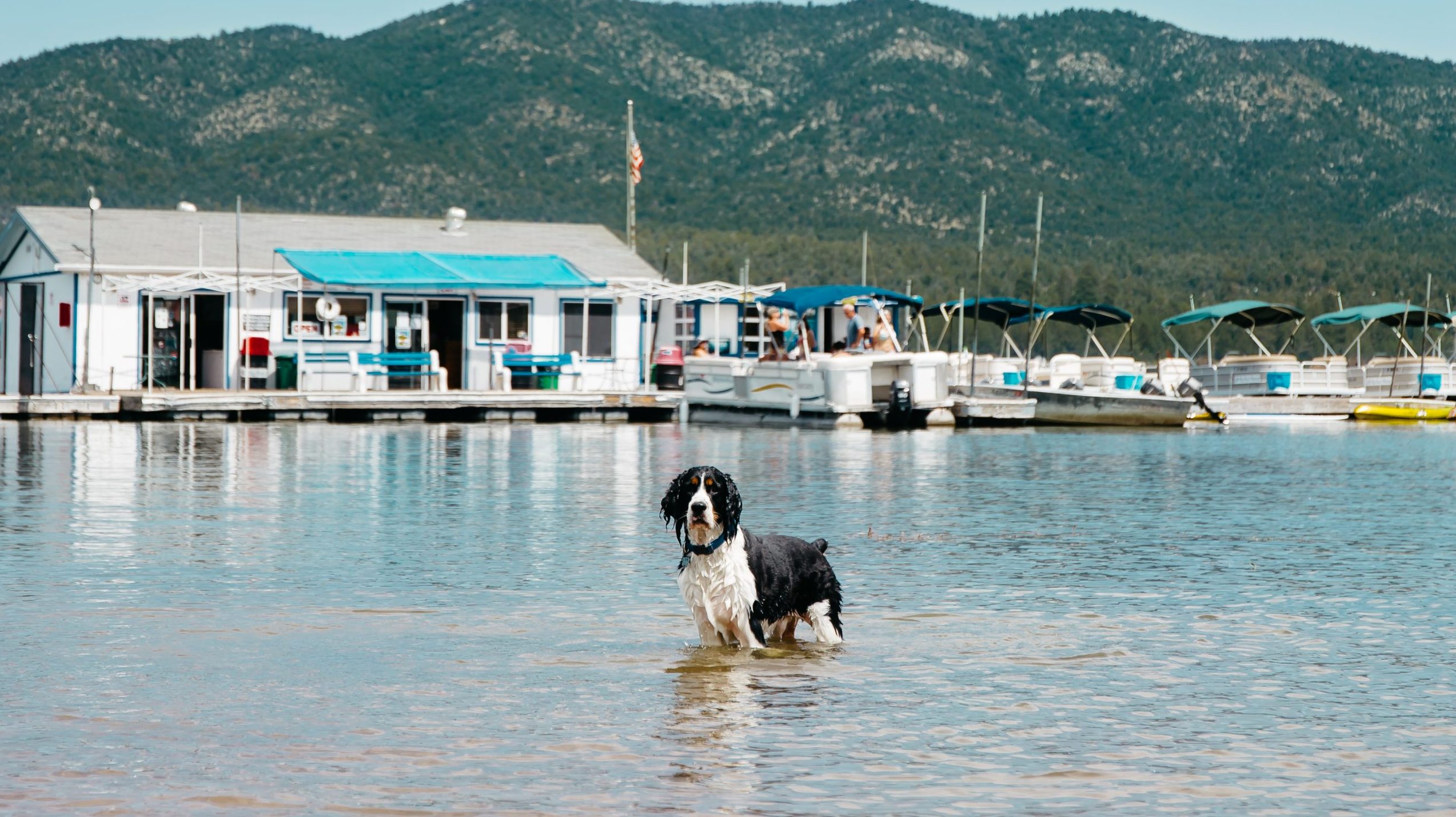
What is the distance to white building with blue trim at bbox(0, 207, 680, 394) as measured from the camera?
135 feet

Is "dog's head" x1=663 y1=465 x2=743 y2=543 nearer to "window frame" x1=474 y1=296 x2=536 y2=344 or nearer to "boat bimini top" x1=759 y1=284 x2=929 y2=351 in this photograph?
"boat bimini top" x1=759 y1=284 x2=929 y2=351

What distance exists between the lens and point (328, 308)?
136 feet

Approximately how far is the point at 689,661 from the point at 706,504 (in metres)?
1.09

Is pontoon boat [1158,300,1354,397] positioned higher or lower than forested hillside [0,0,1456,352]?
lower

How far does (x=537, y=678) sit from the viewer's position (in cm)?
944

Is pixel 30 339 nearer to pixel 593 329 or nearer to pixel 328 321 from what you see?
pixel 328 321

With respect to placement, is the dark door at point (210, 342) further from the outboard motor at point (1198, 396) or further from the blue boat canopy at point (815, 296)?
the outboard motor at point (1198, 396)

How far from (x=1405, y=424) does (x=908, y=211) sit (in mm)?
75723

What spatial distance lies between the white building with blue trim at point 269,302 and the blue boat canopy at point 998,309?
870cm

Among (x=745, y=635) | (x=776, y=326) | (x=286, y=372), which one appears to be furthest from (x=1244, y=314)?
(x=745, y=635)

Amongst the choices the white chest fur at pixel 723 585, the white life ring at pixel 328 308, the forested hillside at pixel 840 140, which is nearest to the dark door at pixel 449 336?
the white life ring at pixel 328 308

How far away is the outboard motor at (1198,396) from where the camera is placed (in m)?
42.9

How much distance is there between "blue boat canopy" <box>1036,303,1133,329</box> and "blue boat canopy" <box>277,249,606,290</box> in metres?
13.0

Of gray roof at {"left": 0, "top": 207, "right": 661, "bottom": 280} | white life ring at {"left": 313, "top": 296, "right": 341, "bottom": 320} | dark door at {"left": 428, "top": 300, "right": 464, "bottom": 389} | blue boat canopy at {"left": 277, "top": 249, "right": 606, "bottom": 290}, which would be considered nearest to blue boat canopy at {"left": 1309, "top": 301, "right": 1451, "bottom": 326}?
gray roof at {"left": 0, "top": 207, "right": 661, "bottom": 280}
